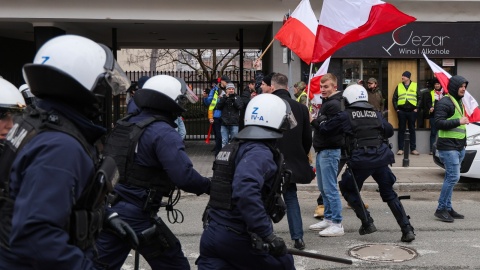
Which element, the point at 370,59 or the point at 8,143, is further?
the point at 370,59

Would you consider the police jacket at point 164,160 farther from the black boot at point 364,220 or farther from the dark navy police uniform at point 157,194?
the black boot at point 364,220

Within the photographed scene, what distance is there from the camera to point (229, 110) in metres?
13.8

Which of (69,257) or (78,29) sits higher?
(78,29)

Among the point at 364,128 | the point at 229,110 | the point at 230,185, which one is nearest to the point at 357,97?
the point at 364,128

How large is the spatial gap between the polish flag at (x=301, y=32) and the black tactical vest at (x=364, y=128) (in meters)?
2.79

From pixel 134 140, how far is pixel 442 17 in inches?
478

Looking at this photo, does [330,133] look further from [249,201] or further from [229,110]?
[229,110]

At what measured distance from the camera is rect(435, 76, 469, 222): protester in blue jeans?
24.4ft

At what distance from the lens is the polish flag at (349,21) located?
848 centimetres

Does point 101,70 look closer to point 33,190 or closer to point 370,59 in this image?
point 33,190

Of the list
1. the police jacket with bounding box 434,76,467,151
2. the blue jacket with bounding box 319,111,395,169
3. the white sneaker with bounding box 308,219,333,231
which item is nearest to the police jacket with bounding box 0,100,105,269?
the blue jacket with bounding box 319,111,395,169

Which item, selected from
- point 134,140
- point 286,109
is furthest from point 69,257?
point 286,109

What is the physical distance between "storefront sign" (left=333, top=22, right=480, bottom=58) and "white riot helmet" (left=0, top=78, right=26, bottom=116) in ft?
35.4

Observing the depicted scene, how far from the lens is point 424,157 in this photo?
45.7 feet
